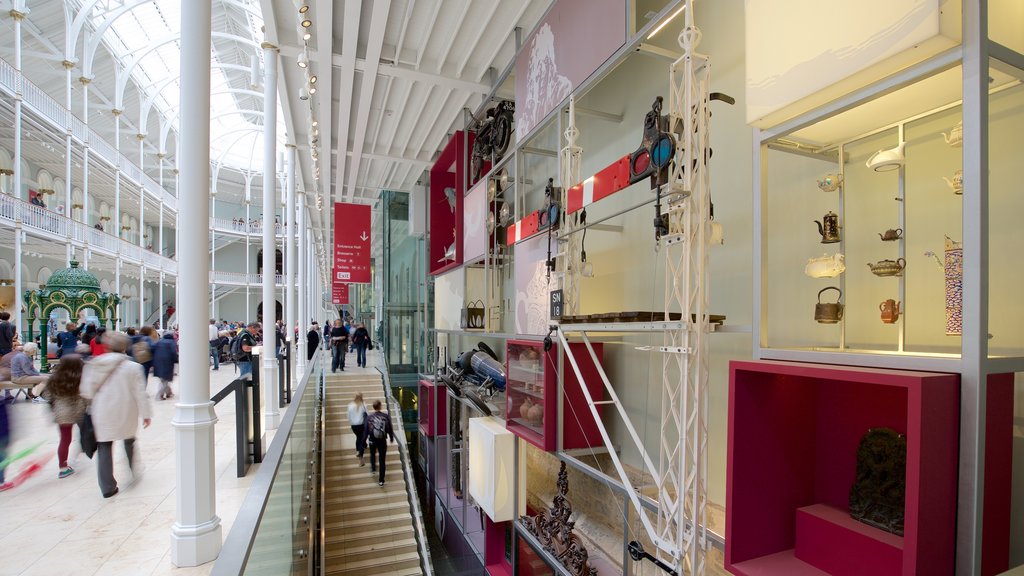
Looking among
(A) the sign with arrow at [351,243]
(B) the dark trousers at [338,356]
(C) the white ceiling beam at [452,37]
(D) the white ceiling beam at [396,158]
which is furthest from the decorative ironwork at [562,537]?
(B) the dark trousers at [338,356]

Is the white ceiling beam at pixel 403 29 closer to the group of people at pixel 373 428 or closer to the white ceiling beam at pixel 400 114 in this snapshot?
the white ceiling beam at pixel 400 114

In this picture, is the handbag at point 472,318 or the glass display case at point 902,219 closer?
the glass display case at point 902,219

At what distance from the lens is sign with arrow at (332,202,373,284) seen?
13242 millimetres

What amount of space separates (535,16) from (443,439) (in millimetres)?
7960

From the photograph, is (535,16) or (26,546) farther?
(535,16)

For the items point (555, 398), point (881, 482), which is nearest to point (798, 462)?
point (881, 482)

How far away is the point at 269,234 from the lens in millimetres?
8492

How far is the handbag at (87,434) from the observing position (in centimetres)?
488

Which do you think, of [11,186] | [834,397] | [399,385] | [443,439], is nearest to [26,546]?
[834,397]

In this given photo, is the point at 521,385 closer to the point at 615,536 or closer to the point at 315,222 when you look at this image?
the point at 615,536

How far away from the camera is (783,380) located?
254 cm

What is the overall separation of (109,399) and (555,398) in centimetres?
456

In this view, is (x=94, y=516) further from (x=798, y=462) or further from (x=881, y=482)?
(x=881, y=482)

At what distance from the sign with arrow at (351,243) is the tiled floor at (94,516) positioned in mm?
7313
